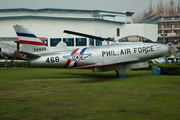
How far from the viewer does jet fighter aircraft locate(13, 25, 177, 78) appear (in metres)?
16.9

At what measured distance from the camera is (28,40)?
17641 mm

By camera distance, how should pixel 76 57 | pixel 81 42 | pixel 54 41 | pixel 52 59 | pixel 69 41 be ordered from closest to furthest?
pixel 76 57 → pixel 52 59 → pixel 69 41 → pixel 54 41 → pixel 81 42

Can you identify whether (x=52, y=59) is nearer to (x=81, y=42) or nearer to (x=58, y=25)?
(x=81, y=42)

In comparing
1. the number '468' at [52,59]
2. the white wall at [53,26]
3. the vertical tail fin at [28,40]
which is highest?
the white wall at [53,26]

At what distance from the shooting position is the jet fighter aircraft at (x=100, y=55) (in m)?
16.9

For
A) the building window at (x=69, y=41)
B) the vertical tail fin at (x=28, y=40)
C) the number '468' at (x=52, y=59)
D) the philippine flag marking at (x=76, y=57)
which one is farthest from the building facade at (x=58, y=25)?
the philippine flag marking at (x=76, y=57)

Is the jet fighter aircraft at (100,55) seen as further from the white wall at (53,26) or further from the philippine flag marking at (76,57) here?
the white wall at (53,26)

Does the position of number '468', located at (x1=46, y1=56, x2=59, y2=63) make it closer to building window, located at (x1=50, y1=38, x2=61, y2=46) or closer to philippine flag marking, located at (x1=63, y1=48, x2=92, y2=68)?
philippine flag marking, located at (x1=63, y1=48, x2=92, y2=68)

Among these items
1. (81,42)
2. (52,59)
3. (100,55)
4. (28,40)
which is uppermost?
(81,42)

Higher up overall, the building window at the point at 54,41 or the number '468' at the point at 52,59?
the building window at the point at 54,41

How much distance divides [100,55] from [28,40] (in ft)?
19.9

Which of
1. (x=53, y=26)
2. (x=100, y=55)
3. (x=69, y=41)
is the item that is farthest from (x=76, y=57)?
(x=53, y=26)

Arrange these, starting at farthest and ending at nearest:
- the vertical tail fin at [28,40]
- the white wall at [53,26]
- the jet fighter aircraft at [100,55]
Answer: the white wall at [53,26] < the vertical tail fin at [28,40] < the jet fighter aircraft at [100,55]

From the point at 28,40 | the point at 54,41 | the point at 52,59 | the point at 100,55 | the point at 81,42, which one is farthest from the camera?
the point at 81,42
